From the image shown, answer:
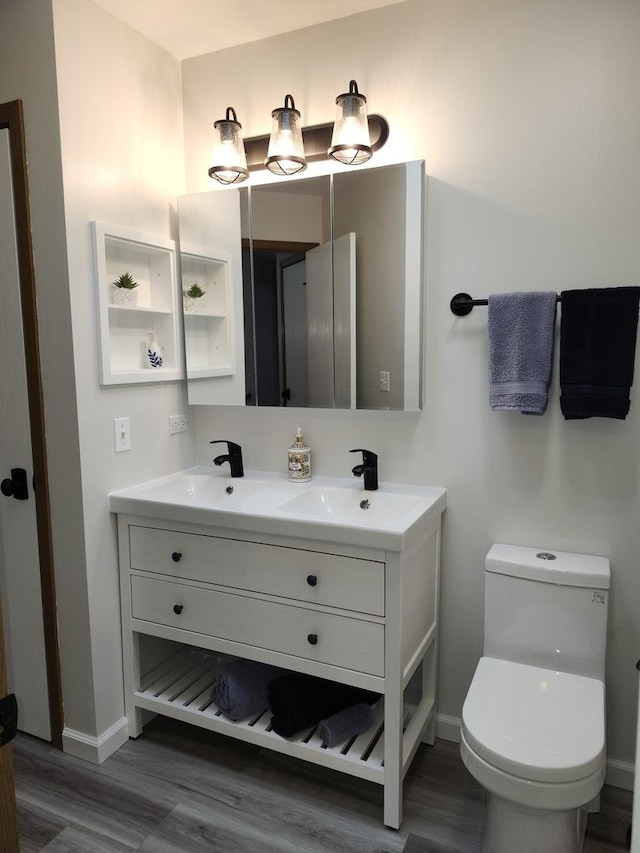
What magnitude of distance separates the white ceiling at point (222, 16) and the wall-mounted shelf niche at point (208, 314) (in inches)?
30.6

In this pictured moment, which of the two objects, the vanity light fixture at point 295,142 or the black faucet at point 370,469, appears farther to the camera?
the black faucet at point 370,469

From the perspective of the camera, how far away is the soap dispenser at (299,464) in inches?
91.0

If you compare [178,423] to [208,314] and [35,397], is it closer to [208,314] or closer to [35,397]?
[208,314]

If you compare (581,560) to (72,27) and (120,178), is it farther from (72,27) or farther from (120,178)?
(72,27)

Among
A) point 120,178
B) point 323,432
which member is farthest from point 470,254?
point 120,178

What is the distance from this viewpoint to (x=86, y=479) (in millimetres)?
2020

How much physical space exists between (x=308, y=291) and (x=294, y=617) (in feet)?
3.91

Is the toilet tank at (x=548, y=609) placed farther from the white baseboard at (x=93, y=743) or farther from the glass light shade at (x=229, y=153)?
the glass light shade at (x=229, y=153)

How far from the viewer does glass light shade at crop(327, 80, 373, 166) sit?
2.00m

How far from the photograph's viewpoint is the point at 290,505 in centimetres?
211

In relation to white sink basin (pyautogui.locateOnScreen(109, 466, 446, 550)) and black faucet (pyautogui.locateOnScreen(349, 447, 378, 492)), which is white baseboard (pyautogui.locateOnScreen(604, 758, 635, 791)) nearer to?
white sink basin (pyautogui.locateOnScreen(109, 466, 446, 550))

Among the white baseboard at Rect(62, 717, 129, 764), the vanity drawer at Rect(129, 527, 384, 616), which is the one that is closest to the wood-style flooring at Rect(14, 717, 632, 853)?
the white baseboard at Rect(62, 717, 129, 764)

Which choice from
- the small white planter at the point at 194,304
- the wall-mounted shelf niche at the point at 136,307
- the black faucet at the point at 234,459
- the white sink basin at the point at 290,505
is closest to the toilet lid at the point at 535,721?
the white sink basin at the point at 290,505

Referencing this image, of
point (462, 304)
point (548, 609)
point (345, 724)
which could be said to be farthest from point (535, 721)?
point (462, 304)
